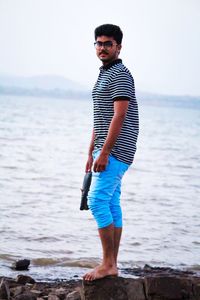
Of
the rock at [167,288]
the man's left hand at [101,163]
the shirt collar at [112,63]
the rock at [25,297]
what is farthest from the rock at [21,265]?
the shirt collar at [112,63]

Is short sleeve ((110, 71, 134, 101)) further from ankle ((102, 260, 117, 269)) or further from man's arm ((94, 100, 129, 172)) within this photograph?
ankle ((102, 260, 117, 269))

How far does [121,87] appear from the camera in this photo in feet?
16.2

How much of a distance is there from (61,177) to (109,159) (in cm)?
1444

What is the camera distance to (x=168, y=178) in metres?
21.3

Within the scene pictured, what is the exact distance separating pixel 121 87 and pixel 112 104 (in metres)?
0.18

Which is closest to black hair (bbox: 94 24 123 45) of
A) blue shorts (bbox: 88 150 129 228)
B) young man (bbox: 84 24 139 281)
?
young man (bbox: 84 24 139 281)

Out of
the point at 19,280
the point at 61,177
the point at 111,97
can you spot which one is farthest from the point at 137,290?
the point at 61,177

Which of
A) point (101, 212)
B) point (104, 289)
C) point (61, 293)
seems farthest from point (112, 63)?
point (61, 293)

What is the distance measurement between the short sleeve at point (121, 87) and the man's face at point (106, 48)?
0.72 ft

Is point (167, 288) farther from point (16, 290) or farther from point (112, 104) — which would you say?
point (16, 290)

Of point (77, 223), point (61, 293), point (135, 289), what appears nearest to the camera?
point (135, 289)

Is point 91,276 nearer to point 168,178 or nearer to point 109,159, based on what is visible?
point 109,159

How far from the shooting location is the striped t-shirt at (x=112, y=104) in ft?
16.3

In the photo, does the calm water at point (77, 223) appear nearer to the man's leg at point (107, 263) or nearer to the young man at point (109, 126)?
the man's leg at point (107, 263)
